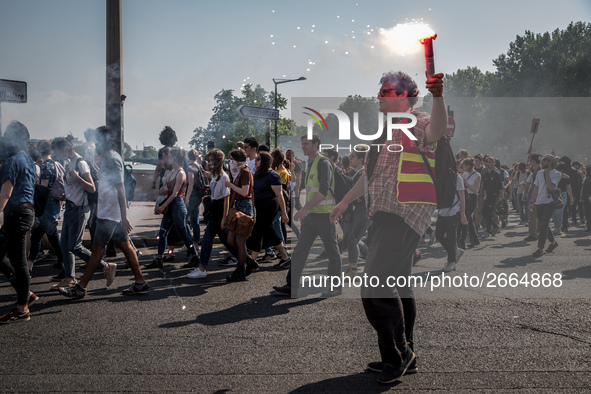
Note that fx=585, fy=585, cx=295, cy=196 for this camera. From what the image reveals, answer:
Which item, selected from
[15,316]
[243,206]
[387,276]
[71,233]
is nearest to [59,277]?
[71,233]

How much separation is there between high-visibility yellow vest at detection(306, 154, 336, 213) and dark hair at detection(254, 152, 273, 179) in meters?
1.06

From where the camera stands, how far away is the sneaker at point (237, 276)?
7.19 m

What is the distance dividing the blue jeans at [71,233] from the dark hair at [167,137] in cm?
182

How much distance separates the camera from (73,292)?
603 cm

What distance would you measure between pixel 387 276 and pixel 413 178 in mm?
640

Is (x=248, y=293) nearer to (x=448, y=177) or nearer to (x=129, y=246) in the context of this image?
(x=129, y=246)

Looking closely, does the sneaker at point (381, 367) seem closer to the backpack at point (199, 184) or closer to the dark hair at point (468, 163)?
the backpack at point (199, 184)

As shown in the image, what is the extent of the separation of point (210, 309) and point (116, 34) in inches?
213

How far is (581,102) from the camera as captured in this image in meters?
47.4

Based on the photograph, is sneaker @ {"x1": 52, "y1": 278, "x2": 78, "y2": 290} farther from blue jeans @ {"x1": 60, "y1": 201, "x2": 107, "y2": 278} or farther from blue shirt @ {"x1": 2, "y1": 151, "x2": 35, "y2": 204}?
blue shirt @ {"x1": 2, "y1": 151, "x2": 35, "y2": 204}

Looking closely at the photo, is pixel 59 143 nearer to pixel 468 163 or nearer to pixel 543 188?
pixel 468 163

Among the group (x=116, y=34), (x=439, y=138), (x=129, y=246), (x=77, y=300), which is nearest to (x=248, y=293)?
(x=129, y=246)

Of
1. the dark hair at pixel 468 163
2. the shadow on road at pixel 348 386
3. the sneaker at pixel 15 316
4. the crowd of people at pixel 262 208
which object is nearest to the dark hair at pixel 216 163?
the crowd of people at pixel 262 208

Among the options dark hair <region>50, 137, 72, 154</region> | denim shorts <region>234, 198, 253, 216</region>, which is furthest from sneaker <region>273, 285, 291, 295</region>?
dark hair <region>50, 137, 72, 154</region>
